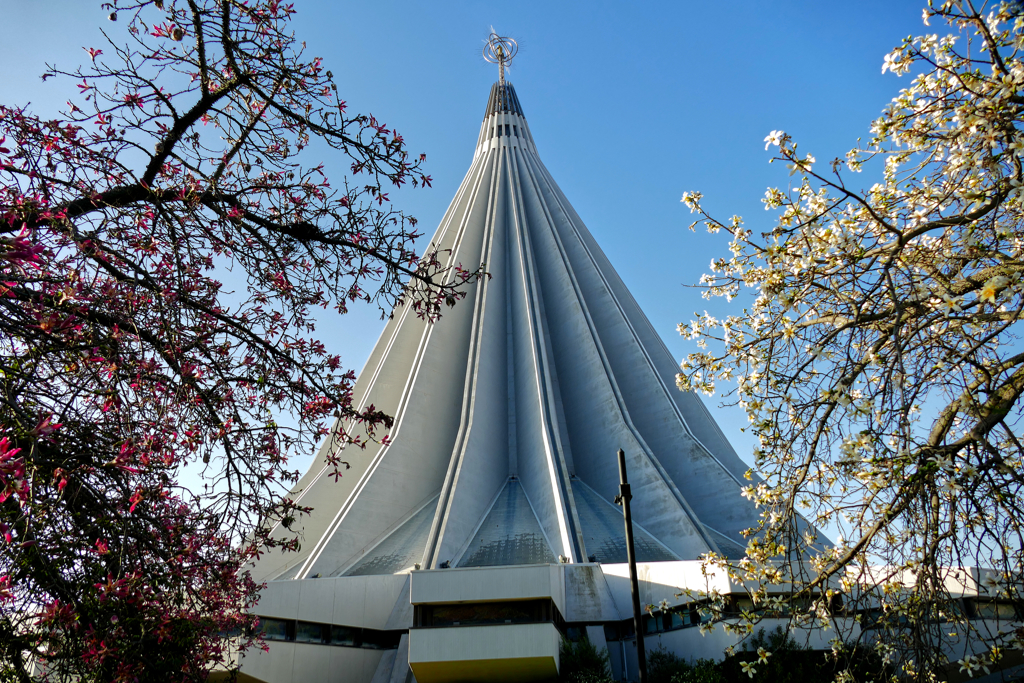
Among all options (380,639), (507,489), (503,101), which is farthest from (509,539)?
(503,101)

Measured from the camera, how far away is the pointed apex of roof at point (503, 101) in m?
31.1

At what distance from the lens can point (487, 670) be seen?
1030 cm

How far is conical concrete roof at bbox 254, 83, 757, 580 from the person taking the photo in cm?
1417

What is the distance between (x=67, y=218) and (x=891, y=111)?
15.5ft

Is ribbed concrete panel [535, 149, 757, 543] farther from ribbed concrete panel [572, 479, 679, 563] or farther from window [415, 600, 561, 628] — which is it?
window [415, 600, 561, 628]

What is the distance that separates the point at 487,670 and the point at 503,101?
2615 centimetres

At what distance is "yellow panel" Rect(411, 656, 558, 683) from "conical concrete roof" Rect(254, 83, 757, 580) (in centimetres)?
255

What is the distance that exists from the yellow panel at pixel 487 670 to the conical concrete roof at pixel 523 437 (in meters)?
2.55

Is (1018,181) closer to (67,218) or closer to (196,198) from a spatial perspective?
(196,198)

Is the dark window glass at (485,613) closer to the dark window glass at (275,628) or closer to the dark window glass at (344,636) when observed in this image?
the dark window glass at (344,636)

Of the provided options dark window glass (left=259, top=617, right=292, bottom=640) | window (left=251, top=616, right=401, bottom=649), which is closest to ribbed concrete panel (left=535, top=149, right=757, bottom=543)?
window (left=251, top=616, right=401, bottom=649)

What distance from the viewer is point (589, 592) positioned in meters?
12.0

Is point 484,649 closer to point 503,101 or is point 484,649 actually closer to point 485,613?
point 485,613

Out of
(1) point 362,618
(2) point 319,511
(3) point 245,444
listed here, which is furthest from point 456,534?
(3) point 245,444
